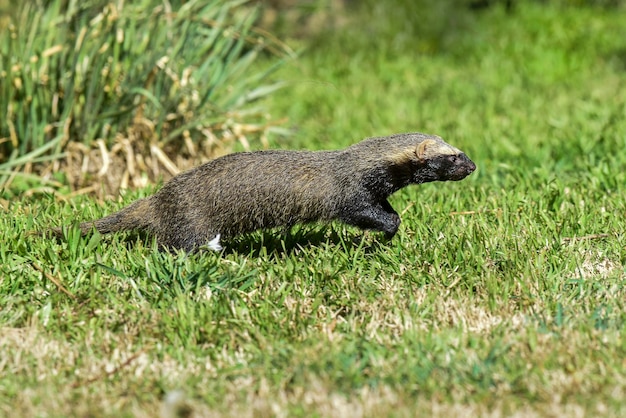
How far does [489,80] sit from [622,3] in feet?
13.2

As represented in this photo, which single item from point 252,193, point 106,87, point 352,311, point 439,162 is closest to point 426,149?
point 439,162

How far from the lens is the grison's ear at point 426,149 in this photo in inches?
192

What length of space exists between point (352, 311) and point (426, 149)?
1.19 meters

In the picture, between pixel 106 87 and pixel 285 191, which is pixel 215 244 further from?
pixel 106 87

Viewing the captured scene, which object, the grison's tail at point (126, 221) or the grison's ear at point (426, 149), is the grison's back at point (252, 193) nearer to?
the grison's tail at point (126, 221)

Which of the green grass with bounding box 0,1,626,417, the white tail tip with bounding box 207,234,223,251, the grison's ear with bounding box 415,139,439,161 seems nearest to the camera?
the green grass with bounding box 0,1,626,417

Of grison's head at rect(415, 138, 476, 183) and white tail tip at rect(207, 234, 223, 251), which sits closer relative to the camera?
white tail tip at rect(207, 234, 223, 251)

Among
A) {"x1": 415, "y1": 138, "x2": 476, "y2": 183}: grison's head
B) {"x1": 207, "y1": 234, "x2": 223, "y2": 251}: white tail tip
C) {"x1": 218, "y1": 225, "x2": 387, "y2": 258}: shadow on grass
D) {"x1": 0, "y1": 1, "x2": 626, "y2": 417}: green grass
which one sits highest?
{"x1": 415, "y1": 138, "x2": 476, "y2": 183}: grison's head

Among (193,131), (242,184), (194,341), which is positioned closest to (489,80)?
(193,131)

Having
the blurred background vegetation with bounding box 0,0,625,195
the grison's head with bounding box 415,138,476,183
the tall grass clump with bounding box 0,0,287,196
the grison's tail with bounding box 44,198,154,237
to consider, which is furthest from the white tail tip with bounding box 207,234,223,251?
the tall grass clump with bounding box 0,0,287,196

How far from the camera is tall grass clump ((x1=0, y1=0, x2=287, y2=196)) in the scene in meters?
6.41

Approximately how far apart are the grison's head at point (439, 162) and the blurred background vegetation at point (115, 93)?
225 centimetres

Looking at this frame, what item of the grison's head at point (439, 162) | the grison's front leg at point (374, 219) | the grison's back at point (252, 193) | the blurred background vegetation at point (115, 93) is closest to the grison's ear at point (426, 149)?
the grison's head at point (439, 162)

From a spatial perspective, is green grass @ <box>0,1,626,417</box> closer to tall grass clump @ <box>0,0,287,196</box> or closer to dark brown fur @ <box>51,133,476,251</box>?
dark brown fur @ <box>51,133,476,251</box>
